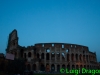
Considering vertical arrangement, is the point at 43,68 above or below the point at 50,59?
below

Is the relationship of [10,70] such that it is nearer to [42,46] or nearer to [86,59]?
[42,46]

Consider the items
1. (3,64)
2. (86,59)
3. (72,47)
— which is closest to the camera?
(3,64)

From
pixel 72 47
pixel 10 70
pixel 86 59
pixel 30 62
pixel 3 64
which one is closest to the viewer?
pixel 10 70

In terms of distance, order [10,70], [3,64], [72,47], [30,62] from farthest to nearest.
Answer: [72,47]
[30,62]
[3,64]
[10,70]

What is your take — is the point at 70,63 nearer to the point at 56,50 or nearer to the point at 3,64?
the point at 56,50

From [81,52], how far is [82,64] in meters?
3.79

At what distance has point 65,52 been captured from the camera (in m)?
42.6

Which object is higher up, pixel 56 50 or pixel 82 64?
pixel 56 50

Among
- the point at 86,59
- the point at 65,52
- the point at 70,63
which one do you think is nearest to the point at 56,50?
the point at 65,52

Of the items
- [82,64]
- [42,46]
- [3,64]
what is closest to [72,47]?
[82,64]

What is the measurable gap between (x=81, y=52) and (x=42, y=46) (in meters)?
13.0

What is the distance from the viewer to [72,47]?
144ft

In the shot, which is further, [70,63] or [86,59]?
[86,59]

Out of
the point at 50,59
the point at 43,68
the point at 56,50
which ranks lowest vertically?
the point at 43,68
